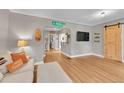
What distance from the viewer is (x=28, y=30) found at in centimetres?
380

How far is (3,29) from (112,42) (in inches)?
218

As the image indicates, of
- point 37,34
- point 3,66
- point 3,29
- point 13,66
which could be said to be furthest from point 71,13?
point 3,66

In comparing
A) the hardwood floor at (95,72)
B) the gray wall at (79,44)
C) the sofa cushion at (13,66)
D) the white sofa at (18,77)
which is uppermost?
the gray wall at (79,44)

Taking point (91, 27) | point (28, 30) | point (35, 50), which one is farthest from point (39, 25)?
point (91, 27)

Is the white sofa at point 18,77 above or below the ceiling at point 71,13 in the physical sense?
below

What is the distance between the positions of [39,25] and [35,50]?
3.96ft

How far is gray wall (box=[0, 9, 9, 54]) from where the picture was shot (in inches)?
117

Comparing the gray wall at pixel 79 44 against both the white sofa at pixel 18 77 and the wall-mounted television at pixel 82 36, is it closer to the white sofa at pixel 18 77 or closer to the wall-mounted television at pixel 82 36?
the wall-mounted television at pixel 82 36

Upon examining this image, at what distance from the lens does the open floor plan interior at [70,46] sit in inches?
79.5

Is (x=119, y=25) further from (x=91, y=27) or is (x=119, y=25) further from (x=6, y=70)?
(x=6, y=70)

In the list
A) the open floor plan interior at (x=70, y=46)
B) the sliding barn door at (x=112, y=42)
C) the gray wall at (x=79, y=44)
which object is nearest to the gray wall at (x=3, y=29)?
the open floor plan interior at (x=70, y=46)

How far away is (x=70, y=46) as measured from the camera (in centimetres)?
564

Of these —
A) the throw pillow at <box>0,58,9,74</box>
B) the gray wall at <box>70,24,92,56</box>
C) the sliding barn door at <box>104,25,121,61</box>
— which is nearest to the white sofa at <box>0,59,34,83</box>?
the throw pillow at <box>0,58,9,74</box>
